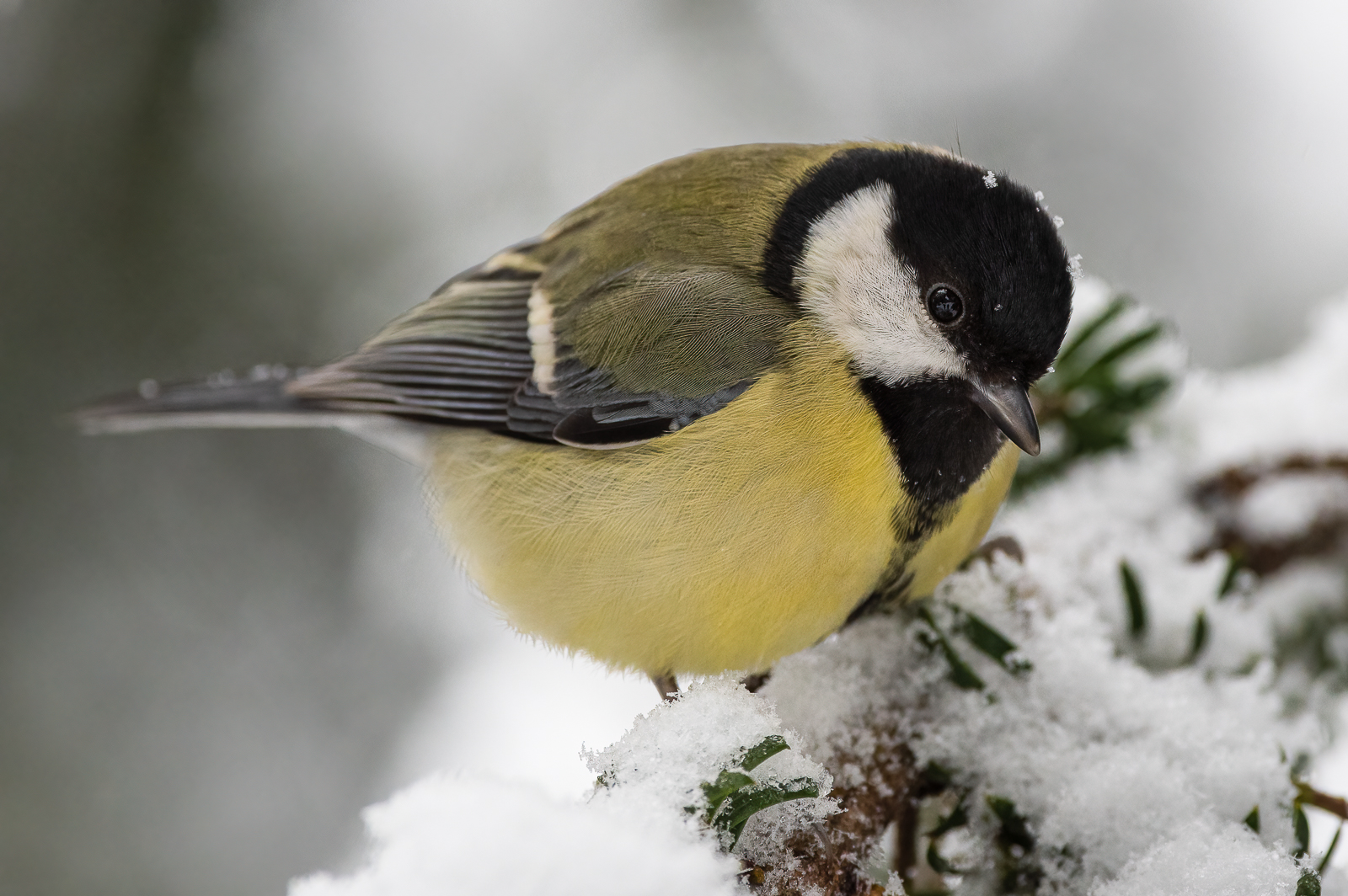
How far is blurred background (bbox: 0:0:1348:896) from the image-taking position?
2.97 metres

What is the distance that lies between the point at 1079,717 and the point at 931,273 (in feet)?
2.05

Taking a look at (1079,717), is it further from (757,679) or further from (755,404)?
(755,404)

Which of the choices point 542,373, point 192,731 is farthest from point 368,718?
point 542,373

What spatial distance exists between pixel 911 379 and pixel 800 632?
39cm

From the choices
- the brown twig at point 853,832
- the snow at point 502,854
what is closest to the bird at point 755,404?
the brown twig at point 853,832

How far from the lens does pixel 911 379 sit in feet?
4.73

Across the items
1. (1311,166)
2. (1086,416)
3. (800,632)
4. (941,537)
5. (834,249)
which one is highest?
(1311,166)

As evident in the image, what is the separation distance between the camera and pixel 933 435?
143 cm

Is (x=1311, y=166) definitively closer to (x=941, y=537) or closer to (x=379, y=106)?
(x=941, y=537)

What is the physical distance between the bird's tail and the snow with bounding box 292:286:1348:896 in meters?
0.93

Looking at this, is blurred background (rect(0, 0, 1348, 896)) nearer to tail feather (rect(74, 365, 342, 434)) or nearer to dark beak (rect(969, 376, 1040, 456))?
tail feather (rect(74, 365, 342, 434))

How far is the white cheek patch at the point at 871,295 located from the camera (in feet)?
4.72

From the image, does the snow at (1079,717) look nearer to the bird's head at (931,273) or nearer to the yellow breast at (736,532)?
the yellow breast at (736,532)

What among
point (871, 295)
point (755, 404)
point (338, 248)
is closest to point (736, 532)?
point (755, 404)
